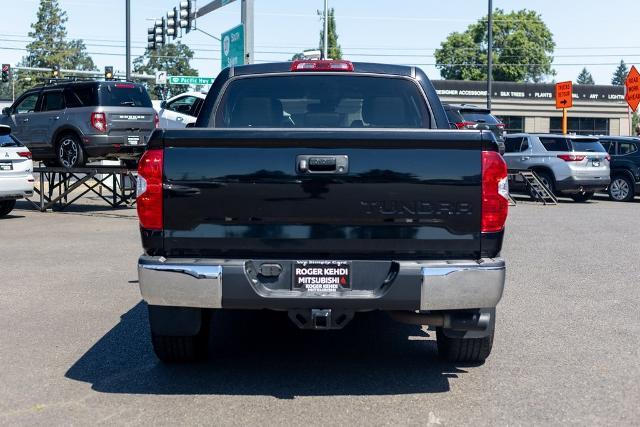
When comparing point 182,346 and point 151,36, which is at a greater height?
point 151,36

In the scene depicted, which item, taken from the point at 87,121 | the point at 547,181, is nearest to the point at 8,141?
the point at 87,121

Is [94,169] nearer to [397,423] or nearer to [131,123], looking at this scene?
[131,123]

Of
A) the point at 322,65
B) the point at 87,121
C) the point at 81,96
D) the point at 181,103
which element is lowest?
the point at 87,121

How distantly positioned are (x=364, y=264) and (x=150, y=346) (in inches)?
90.4

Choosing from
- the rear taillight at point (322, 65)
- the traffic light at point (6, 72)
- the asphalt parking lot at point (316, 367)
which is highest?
the traffic light at point (6, 72)

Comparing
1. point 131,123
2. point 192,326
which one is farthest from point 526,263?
point 131,123

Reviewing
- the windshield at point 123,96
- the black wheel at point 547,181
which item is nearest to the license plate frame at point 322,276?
the windshield at point 123,96

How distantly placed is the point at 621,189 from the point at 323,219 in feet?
67.4

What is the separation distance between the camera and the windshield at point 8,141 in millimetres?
17031

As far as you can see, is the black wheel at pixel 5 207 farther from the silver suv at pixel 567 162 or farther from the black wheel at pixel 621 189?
the black wheel at pixel 621 189

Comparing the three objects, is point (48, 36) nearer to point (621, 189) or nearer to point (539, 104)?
point (539, 104)

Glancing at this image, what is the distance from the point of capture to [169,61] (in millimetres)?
164375

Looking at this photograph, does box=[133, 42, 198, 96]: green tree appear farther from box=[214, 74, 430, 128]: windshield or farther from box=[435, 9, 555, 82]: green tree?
box=[214, 74, 430, 128]: windshield

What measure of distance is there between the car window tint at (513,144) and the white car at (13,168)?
12.4m
